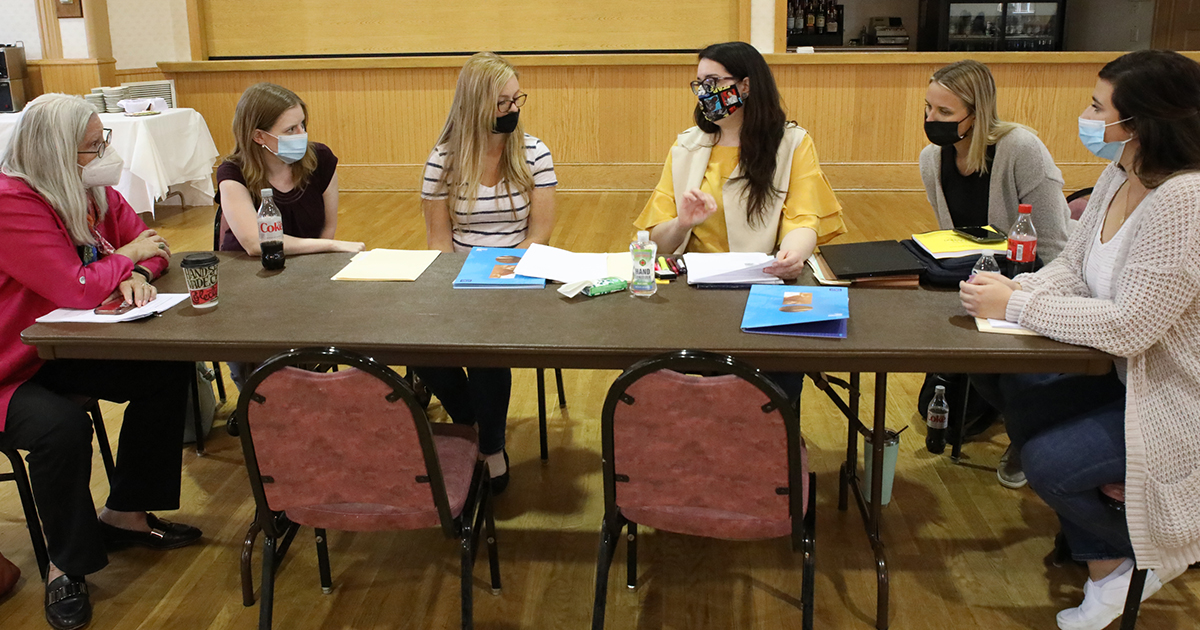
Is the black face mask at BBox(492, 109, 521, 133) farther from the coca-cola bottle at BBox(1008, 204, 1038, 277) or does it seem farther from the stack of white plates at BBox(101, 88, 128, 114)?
the stack of white plates at BBox(101, 88, 128, 114)

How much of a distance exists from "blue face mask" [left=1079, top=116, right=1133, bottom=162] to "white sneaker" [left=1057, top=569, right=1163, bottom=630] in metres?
0.94

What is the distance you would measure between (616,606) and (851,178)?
5.40 meters

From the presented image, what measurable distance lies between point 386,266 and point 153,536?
954 millimetres

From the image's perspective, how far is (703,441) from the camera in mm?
1832

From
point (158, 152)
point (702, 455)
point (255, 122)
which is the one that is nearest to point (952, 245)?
point (702, 455)

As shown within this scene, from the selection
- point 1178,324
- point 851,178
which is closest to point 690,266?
point 1178,324

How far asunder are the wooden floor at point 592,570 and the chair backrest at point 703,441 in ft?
1.51

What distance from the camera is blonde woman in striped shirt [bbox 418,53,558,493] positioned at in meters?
2.81

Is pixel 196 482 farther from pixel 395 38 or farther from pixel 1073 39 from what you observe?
pixel 1073 39

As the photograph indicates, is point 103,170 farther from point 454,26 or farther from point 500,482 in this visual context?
point 454,26

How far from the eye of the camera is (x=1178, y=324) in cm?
195

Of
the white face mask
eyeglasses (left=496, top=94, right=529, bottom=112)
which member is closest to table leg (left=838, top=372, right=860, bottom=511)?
eyeglasses (left=496, top=94, right=529, bottom=112)

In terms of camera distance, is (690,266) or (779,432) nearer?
(779,432)

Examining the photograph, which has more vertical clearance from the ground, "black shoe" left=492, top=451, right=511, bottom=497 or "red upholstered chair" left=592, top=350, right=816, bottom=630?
"red upholstered chair" left=592, top=350, right=816, bottom=630
